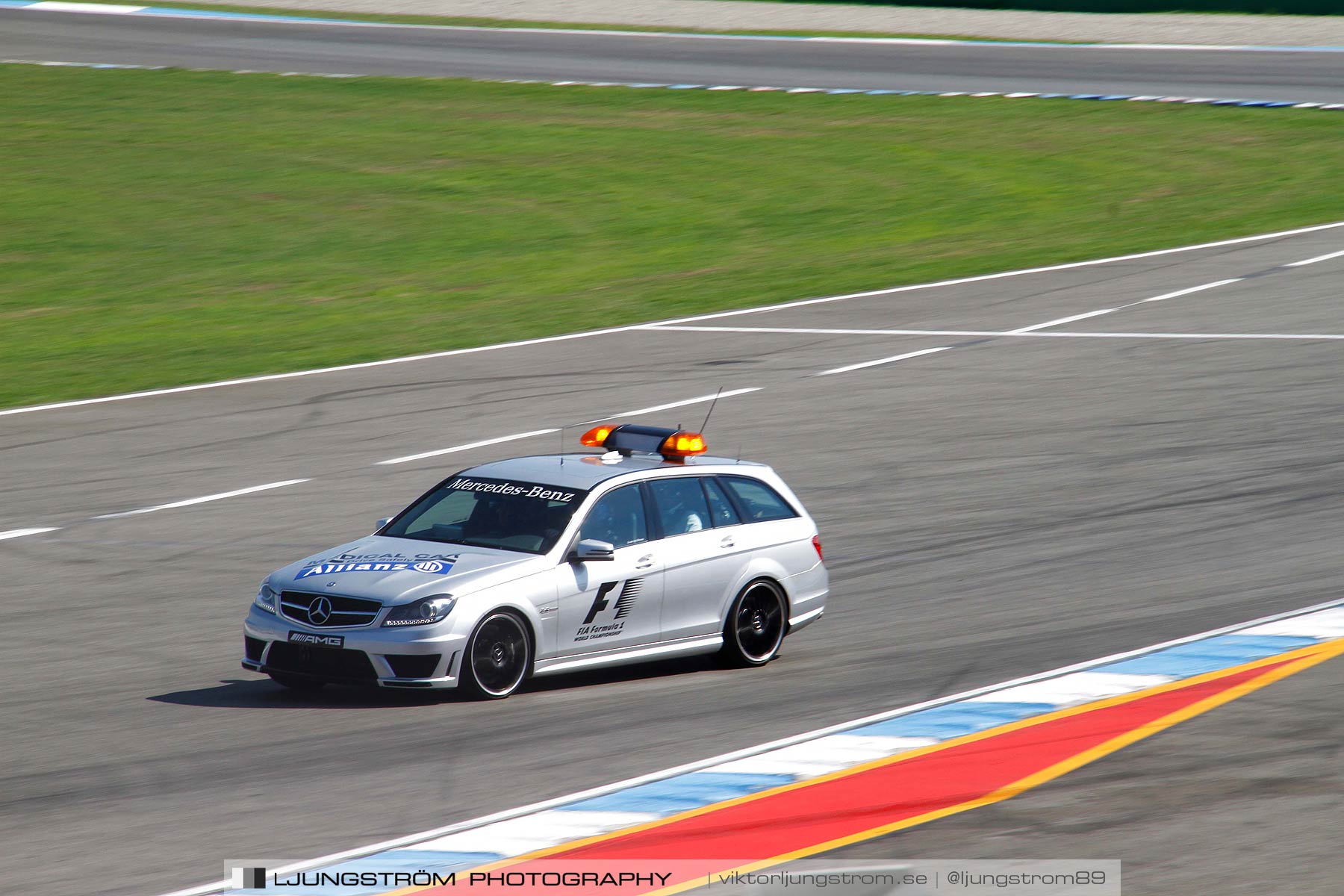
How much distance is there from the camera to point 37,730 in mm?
9617

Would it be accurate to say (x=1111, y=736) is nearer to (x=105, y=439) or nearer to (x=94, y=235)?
(x=105, y=439)

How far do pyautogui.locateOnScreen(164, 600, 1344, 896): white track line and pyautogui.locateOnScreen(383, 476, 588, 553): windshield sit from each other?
7.30 feet

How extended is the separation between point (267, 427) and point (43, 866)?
1202 centimetres

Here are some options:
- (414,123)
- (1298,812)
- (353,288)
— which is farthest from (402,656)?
(414,123)

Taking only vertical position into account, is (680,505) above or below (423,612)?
above

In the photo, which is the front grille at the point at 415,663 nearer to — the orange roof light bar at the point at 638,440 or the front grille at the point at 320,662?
the front grille at the point at 320,662

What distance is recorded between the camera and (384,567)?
1052 centimetres

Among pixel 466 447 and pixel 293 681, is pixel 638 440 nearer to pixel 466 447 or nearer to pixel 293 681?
pixel 293 681

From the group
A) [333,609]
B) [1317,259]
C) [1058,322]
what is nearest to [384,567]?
[333,609]

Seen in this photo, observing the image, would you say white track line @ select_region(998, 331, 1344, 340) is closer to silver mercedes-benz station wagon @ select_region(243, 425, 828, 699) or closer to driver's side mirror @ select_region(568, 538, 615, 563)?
silver mercedes-benz station wagon @ select_region(243, 425, 828, 699)

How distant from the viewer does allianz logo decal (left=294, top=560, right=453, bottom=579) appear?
10438mm

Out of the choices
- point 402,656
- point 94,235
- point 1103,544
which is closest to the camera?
point 402,656

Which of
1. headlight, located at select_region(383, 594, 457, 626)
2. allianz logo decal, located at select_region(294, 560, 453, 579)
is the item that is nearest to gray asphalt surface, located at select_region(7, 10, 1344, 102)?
allianz logo decal, located at select_region(294, 560, 453, 579)

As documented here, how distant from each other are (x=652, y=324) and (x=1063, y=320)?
552cm
